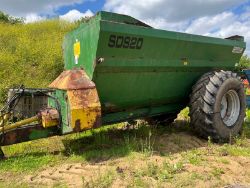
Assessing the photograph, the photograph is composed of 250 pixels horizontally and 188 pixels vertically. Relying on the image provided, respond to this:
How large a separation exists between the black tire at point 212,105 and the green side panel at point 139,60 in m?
0.41

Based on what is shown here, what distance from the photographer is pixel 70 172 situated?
4.32m

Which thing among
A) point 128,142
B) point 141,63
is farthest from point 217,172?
point 141,63

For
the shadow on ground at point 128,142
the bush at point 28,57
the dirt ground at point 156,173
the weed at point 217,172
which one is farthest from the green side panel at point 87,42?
the bush at point 28,57

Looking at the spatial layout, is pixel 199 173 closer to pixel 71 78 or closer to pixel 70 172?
pixel 70 172

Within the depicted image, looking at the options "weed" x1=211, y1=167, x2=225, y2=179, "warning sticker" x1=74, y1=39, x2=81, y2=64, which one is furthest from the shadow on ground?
"warning sticker" x1=74, y1=39, x2=81, y2=64

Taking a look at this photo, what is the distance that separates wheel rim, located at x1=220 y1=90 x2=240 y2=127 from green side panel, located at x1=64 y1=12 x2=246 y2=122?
610 millimetres

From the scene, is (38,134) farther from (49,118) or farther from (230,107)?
(230,107)

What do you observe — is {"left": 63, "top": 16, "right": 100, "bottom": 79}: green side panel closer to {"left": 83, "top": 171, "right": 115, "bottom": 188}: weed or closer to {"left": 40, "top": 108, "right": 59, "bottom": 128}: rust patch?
{"left": 40, "top": 108, "right": 59, "bottom": 128}: rust patch

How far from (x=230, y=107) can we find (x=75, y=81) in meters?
3.24

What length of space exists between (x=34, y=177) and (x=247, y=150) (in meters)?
3.15

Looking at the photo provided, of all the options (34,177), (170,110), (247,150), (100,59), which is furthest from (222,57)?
(34,177)

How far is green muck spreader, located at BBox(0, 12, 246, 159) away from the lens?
475 cm

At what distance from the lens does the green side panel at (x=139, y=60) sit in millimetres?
4879

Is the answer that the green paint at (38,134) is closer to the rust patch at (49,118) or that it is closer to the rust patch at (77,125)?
the rust patch at (49,118)
